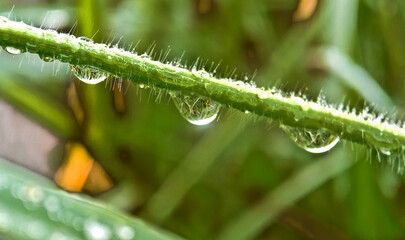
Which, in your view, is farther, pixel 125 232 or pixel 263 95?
pixel 125 232

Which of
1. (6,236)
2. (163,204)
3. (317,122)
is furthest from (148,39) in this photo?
(317,122)

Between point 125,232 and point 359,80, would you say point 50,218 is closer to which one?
point 125,232

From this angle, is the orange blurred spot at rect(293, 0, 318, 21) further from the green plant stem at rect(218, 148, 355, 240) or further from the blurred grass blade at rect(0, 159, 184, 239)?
the blurred grass blade at rect(0, 159, 184, 239)

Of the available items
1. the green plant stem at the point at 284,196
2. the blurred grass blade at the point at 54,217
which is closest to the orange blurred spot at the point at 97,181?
the green plant stem at the point at 284,196

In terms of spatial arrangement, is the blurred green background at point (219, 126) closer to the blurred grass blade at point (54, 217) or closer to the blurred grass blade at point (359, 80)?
the blurred grass blade at point (359, 80)

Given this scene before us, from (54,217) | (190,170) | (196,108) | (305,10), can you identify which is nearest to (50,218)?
(54,217)

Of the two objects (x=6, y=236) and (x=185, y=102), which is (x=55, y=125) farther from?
(x=185, y=102)
